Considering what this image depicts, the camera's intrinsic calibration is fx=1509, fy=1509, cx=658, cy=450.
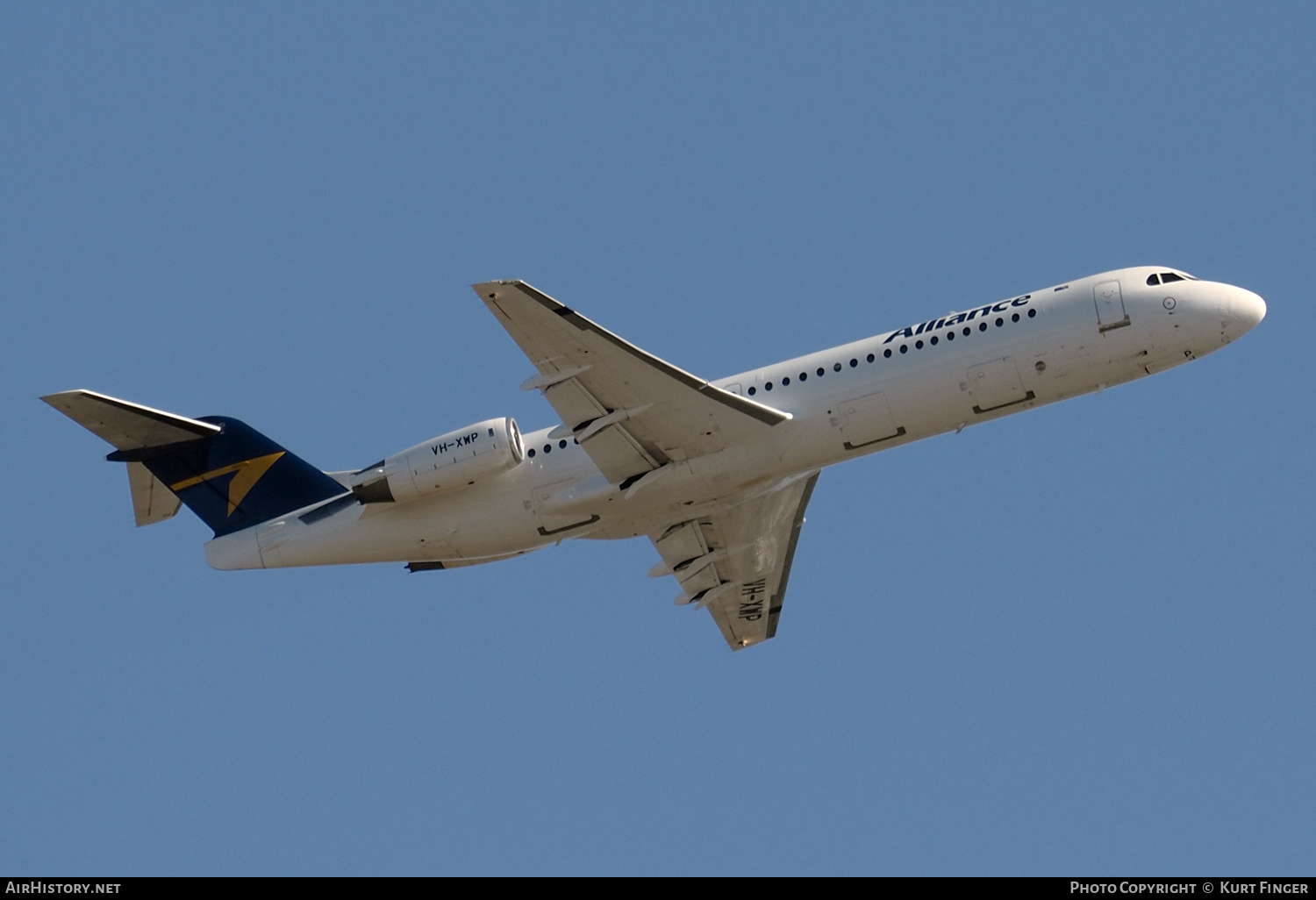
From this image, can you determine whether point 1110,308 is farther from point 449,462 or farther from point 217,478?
point 217,478

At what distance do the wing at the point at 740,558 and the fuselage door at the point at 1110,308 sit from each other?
7.34 meters

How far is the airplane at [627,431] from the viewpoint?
30.5 meters

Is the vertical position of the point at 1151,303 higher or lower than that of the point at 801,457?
higher

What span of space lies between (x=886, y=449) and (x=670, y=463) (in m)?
4.58

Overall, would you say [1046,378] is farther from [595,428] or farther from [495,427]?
[495,427]

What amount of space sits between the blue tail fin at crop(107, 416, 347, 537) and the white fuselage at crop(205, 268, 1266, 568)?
2.48 meters

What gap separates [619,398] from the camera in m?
30.9

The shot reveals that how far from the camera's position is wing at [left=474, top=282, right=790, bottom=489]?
29484 mm

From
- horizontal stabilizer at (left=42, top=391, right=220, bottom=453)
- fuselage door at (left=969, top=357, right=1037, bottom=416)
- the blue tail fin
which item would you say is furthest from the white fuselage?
horizontal stabilizer at (left=42, top=391, right=220, bottom=453)

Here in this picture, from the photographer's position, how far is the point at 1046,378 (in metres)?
30.8

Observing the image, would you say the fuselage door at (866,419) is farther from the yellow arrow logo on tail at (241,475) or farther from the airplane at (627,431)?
the yellow arrow logo on tail at (241,475)
